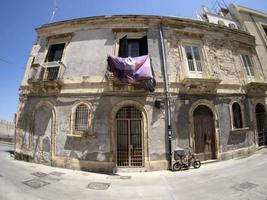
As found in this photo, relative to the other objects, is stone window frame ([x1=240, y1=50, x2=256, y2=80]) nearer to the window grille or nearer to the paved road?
the paved road

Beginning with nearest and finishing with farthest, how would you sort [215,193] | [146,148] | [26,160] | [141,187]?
[215,193], [141,187], [146,148], [26,160]

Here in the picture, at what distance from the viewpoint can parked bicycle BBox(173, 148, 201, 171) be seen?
914 centimetres

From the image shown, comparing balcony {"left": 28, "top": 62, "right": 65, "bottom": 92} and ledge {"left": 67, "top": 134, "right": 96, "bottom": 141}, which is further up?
balcony {"left": 28, "top": 62, "right": 65, "bottom": 92}

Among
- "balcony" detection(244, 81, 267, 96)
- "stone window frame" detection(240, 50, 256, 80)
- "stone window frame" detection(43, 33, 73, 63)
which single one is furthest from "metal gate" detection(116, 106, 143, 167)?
"stone window frame" detection(240, 50, 256, 80)

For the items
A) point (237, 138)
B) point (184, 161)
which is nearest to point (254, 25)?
point (237, 138)

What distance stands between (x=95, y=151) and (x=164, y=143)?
11.6 feet

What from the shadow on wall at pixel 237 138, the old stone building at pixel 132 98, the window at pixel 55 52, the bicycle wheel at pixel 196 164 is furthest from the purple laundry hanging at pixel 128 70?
the shadow on wall at pixel 237 138

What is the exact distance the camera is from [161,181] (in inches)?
297

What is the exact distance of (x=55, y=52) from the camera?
11.7 metres

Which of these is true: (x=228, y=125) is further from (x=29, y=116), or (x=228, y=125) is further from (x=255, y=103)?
(x=29, y=116)

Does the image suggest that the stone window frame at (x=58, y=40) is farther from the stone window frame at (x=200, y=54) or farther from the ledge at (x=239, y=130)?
the ledge at (x=239, y=130)

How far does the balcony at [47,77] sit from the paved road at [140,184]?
14.0ft

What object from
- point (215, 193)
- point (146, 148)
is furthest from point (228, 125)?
point (215, 193)

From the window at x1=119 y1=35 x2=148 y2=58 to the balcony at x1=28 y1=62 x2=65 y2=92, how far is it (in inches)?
140
